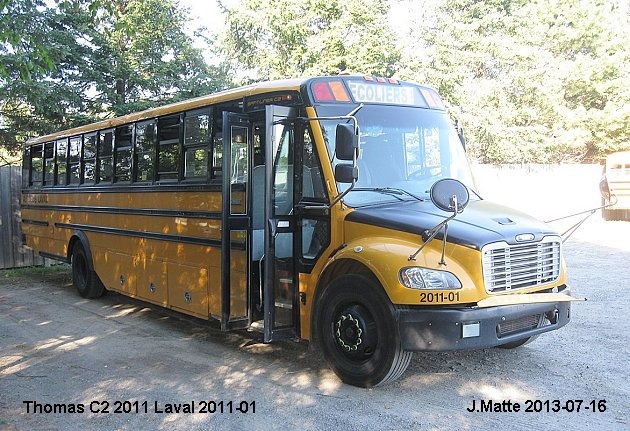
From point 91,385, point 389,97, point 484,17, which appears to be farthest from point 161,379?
point 484,17

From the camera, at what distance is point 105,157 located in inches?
357

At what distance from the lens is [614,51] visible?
28797mm

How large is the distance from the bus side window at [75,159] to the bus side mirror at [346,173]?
6.31 m

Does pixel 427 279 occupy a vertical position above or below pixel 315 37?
below

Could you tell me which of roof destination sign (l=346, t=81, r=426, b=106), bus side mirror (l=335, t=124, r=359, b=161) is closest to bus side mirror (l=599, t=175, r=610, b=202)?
roof destination sign (l=346, t=81, r=426, b=106)

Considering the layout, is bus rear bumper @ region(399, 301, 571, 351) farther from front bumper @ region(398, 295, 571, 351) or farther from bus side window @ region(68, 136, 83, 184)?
bus side window @ region(68, 136, 83, 184)

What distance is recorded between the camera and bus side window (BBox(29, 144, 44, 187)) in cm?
1149

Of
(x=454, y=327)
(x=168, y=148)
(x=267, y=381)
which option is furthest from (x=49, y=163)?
(x=454, y=327)

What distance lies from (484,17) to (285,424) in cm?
3075

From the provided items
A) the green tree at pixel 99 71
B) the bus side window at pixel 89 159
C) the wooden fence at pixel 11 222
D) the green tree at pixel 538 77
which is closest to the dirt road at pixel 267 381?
the bus side window at pixel 89 159

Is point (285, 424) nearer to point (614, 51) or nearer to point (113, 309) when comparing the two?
point (113, 309)

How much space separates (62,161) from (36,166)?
1.63 m

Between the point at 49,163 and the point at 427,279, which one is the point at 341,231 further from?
the point at 49,163

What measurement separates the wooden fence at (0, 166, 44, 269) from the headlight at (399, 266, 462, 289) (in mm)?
11720
